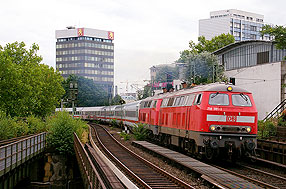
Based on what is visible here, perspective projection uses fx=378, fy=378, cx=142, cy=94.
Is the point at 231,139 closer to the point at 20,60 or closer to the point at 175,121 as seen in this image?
the point at 175,121

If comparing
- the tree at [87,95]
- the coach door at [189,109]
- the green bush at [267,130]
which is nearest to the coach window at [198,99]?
the coach door at [189,109]

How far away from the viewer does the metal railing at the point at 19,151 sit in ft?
53.0

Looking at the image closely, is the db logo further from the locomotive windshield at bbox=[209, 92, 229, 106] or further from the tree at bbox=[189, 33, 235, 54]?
the tree at bbox=[189, 33, 235, 54]

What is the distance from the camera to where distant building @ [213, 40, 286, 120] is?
120 ft

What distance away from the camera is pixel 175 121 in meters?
21.0

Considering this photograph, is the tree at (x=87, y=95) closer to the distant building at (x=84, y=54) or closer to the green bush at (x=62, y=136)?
the distant building at (x=84, y=54)

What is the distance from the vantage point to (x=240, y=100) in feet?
56.1

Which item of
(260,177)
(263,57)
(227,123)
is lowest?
(260,177)

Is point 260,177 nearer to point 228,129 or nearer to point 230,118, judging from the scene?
point 228,129

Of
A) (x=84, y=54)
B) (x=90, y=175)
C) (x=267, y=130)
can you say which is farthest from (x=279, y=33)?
(x=84, y=54)

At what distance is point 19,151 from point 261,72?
93.0ft

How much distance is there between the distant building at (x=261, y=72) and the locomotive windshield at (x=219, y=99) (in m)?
16.0

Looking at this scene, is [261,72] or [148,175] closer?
[148,175]

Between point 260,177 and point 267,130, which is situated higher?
point 267,130
